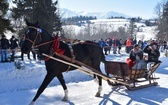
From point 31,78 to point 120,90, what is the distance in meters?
4.56

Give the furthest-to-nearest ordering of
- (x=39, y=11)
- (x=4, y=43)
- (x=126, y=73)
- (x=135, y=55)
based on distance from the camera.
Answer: (x=39, y=11), (x=4, y=43), (x=135, y=55), (x=126, y=73)

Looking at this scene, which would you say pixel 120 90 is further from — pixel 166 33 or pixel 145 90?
pixel 166 33

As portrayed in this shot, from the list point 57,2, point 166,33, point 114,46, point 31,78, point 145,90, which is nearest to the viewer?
point 145,90

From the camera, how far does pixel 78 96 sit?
9008 millimetres

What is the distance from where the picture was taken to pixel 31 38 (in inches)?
288

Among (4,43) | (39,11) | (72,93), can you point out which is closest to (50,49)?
(72,93)

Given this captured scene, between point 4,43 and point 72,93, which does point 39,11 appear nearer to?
point 4,43

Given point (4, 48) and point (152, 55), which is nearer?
point (152, 55)

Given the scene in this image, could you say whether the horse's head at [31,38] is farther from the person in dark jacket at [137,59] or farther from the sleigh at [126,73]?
the person in dark jacket at [137,59]

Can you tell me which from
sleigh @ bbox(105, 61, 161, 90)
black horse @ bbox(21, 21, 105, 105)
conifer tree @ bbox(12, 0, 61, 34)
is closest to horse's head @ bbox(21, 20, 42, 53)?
black horse @ bbox(21, 21, 105, 105)

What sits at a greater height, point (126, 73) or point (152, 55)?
point (152, 55)

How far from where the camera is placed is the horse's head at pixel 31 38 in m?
7.24

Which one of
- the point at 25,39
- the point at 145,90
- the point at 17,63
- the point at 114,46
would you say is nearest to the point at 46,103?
the point at 25,39

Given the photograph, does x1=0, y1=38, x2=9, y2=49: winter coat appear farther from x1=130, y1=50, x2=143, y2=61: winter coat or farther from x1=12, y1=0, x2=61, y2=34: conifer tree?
x1=12, y1=0, x2=61, y2=34: conifer tree
